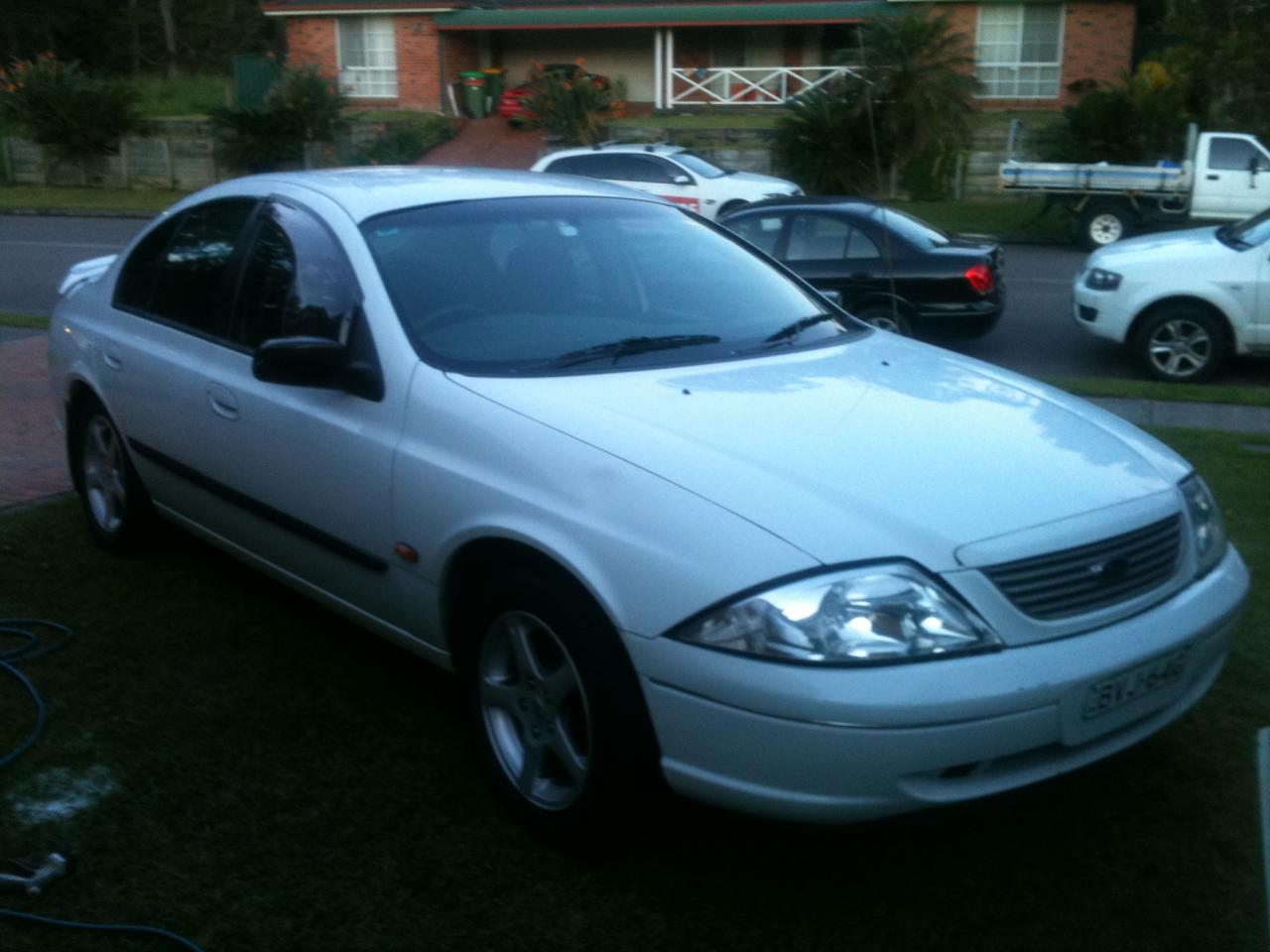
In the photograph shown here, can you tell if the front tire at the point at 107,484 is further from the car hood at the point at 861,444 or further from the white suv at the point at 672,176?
the white suv at the point at 672,176

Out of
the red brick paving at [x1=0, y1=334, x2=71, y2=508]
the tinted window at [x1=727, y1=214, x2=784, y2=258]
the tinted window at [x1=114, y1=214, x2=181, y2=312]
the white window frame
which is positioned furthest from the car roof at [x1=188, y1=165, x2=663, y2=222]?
the white window frame

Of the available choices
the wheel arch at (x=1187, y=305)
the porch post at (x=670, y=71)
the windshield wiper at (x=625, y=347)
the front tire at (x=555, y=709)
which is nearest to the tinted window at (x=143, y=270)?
the windshield wiper at (x=625, y=347)

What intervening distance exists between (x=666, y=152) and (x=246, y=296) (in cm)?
1503

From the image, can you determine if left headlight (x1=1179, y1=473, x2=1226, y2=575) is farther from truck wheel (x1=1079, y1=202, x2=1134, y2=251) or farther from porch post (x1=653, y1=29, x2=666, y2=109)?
porch post (x1=653, y1=29, x2=666, y2=109)

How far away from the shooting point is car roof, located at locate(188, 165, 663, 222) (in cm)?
447

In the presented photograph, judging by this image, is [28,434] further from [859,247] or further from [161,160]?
[161,160]

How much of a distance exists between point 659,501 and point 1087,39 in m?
31.1

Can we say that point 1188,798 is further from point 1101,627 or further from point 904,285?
point 904,285

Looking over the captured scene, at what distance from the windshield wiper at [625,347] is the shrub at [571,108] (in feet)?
80.7

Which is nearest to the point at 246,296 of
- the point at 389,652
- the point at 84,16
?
the point at 389,652

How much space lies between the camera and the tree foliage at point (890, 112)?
23.0 metres

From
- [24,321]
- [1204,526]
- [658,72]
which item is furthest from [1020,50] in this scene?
[1204,526]

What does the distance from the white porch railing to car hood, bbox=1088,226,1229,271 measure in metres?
22.6

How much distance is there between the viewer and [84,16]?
49.2m
